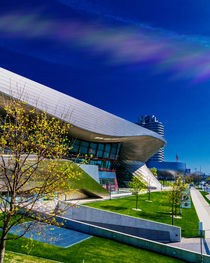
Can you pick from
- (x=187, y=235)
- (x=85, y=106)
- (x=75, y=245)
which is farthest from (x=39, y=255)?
(x=85, y=106)

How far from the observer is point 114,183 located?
1566 inches

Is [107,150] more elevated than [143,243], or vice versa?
[107,150]

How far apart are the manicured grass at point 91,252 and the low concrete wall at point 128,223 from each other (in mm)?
4204

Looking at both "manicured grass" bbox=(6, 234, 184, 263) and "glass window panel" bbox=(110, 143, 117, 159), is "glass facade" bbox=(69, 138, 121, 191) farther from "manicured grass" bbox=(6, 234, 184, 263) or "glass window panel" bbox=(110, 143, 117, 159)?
"manicured grass" bbox=(6, 234, 184, 263)

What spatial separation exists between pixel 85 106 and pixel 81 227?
796 inches

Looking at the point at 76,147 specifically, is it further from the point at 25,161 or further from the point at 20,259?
the point at 25,161

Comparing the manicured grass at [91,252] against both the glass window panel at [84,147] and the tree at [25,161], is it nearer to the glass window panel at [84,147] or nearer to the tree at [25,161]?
the tree at [25,161]

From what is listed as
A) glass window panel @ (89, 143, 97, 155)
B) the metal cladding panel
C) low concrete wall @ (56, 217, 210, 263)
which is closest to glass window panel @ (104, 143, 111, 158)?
glass window panel @ (89, 143, 97, 155)

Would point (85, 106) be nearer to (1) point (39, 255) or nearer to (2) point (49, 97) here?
(2) point (49, 97)

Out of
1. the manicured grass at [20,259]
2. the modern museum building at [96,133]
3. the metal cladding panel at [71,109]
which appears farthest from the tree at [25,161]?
the metal cladding panel at [71,109]

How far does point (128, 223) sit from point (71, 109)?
1719cm

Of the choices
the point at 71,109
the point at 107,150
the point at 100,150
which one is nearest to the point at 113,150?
the point at 107,150

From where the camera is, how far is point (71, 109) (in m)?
27.2

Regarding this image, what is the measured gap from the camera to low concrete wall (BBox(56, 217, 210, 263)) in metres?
9.41
